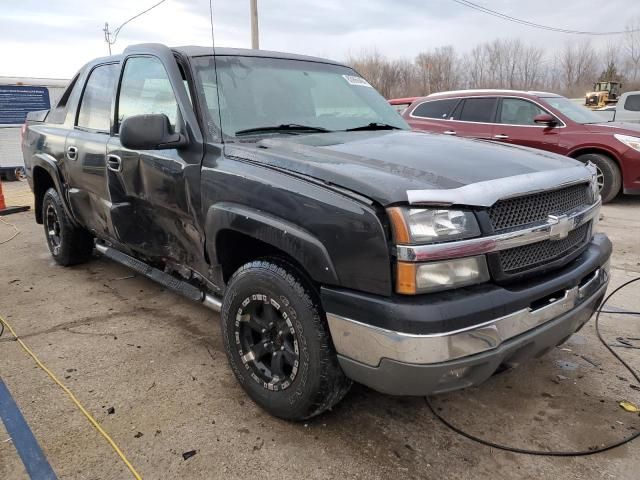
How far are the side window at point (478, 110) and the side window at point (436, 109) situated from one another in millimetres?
179

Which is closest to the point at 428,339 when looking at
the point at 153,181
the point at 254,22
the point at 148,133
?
the point at 148,133

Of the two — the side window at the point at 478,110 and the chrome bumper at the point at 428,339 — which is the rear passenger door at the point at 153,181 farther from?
the side window at the point at 478,110

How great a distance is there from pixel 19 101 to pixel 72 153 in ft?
33.0

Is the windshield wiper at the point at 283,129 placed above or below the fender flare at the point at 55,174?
above

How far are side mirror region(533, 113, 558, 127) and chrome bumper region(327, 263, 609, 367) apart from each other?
21.6 feet

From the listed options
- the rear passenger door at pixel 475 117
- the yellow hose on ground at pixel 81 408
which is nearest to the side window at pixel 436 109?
the rear passenger door at pixel 475 117

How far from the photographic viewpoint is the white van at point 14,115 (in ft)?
39.7

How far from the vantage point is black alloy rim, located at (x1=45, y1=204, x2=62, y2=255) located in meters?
5.15

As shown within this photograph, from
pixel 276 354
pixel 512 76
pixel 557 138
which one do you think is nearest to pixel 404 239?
pixel 276 354

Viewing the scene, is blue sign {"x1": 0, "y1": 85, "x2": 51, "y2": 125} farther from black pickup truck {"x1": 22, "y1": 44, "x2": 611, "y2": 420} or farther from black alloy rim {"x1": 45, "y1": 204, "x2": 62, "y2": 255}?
black pickup truck {"x1": 22, "y1": 44, "x2": 611, "y2": 420}

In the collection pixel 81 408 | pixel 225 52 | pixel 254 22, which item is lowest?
pixel 81 408

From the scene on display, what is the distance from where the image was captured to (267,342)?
2.59 meters

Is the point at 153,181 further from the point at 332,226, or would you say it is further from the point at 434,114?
the point at 434,114

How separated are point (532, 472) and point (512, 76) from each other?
185ft
